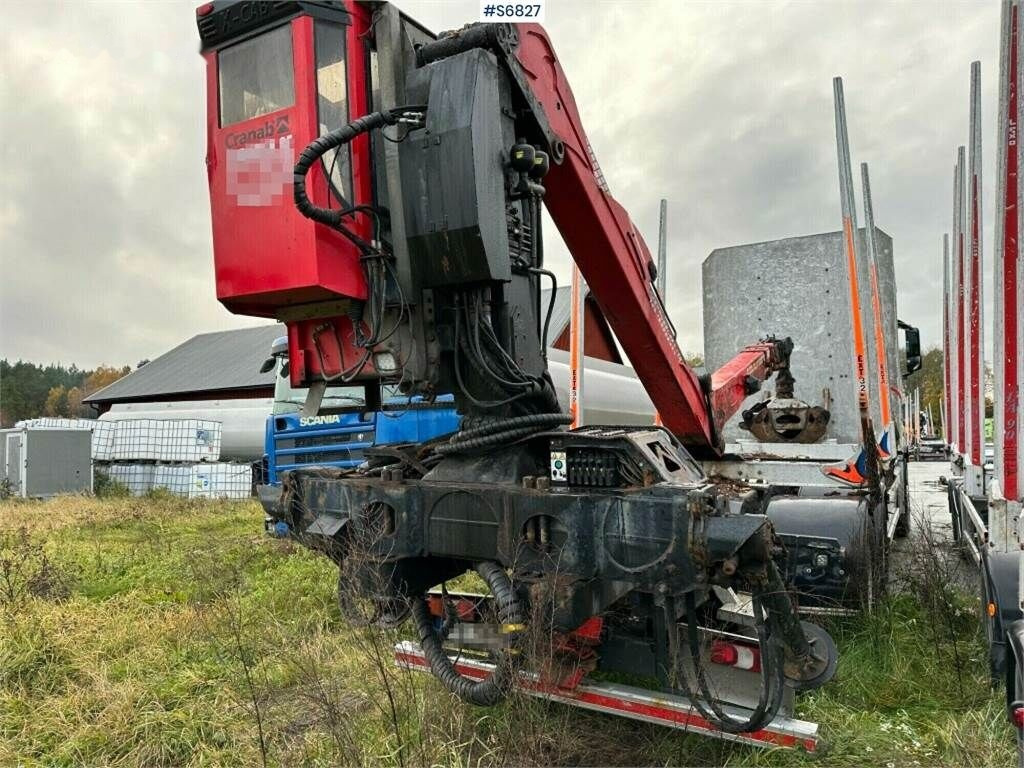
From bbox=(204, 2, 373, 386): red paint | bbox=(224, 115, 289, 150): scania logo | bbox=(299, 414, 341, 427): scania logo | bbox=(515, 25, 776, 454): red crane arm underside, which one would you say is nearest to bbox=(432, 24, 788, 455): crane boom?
bbox=(515, 25, 776, 454): red crane arm underside

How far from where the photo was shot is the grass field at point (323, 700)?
296 cm

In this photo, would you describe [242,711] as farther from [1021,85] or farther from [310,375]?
[1021,85]

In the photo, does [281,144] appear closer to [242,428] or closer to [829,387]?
[829,387]

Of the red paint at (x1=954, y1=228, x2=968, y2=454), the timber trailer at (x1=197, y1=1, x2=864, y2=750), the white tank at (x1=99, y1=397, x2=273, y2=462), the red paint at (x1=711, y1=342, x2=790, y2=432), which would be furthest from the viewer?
the white tank at (x1=99, y1=397, x2=273, y2=462)

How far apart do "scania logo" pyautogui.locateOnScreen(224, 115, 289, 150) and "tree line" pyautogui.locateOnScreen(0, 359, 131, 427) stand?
203ft

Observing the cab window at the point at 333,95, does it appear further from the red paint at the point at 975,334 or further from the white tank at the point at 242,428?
the white tank at the point at 242,428

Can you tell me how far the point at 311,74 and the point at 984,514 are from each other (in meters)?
5.52

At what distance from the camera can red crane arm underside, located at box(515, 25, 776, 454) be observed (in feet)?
11.2

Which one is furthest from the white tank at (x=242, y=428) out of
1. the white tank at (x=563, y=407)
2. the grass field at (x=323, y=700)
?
the grass field at (x=323, y=700)

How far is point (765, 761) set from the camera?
2.91m

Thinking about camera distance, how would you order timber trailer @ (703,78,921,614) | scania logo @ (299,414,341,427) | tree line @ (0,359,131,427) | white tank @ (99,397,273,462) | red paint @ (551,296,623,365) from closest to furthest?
timber trailer @ (703,78,921,614) → scania logo @ (299,414,341,427) → red paint @ (551,296,623,365) → white tank @ (99,397,273,462) → tree line @ (0,359,131,427)

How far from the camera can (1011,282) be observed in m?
3.22

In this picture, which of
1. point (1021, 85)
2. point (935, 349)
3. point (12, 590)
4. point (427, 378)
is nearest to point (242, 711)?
point (427, 378)

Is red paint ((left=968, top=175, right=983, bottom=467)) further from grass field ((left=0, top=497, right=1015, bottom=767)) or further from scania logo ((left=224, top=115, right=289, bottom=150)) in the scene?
scania logo ((left=224, top=115, right=289, bottom=150))
